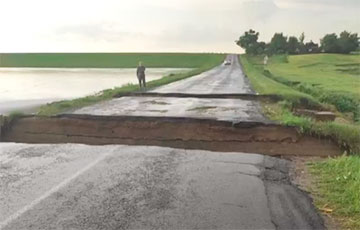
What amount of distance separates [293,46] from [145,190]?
117724 mm

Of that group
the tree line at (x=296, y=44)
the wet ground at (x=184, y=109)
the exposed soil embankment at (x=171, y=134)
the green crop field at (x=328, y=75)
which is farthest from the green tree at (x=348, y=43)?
the exposed soil embankment at (x=171, y=134)

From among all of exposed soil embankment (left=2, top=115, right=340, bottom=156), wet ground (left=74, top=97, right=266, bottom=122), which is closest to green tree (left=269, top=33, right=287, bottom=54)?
wet ground (left=74, top=97, right=266, bottom=122)

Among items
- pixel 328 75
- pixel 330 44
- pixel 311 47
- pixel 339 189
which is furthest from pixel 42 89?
pixel 311 47

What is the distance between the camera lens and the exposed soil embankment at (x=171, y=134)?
34.8 ft

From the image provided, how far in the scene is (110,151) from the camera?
340 inches

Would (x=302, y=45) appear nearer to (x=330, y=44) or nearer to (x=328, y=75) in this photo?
(x=330, y=44)

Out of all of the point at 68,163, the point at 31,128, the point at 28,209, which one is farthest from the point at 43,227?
the point at 31,128

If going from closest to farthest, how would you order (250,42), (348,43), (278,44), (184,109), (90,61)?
(184,109) → (348,43) → (90,61) → (278,44) → (250,42)

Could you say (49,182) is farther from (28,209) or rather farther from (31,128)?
(31,128)

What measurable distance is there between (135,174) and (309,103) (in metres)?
11.7

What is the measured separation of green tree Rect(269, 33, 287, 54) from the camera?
117 metres

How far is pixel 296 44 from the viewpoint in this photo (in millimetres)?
119250

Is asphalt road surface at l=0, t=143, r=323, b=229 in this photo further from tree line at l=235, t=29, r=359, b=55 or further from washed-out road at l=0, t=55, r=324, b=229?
tree line at l=235, t=29, r=359, b=55

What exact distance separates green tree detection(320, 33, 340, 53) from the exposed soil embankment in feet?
306
